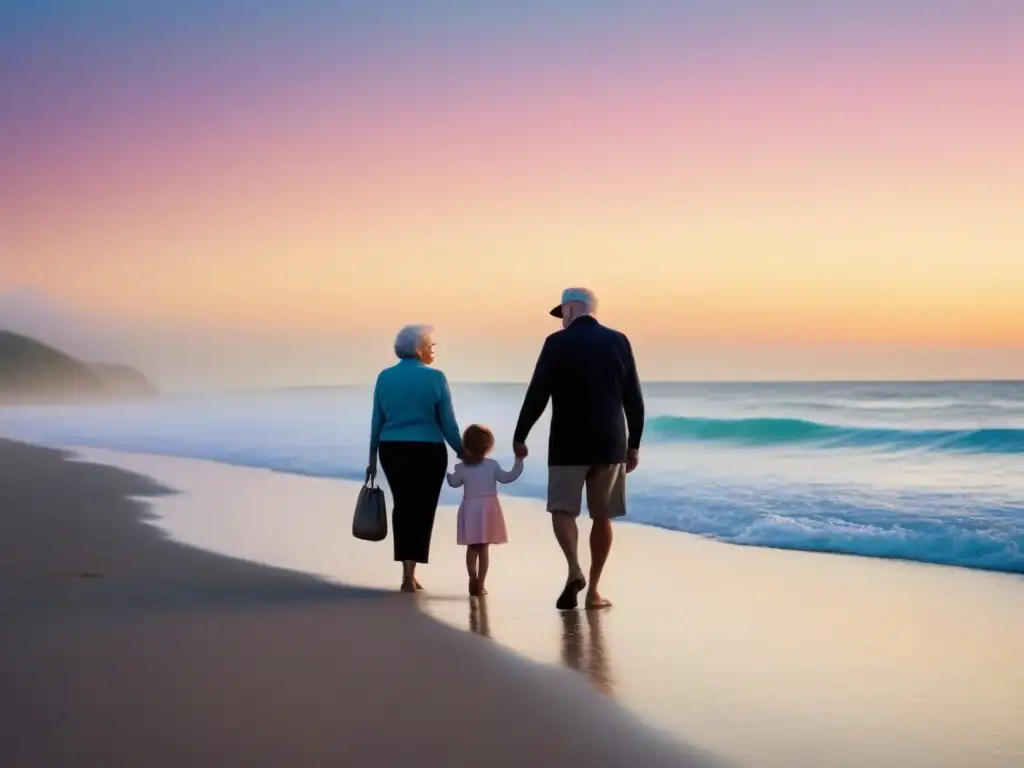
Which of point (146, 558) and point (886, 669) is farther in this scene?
point (146, 558)

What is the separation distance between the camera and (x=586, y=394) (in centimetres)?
663

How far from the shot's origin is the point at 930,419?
38.4 metres

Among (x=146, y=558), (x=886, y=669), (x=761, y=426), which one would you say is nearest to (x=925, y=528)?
(x=886, y=669)

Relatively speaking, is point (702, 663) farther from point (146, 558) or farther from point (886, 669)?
point (146, 558)

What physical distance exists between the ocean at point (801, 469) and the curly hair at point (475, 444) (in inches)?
138

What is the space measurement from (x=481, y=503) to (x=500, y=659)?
2.12 m

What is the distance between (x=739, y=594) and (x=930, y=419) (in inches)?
1335

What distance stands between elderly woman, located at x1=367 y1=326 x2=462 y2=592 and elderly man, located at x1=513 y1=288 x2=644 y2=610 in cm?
68

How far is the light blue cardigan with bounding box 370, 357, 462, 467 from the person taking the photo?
23.4 feet

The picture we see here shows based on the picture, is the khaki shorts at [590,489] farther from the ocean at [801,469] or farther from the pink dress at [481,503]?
the ocean at [801,469]

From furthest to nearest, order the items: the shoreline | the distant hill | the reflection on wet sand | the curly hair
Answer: the distant hill, the shoreline, the curly hair, the reflection on wet sand

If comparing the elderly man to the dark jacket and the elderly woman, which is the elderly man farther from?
the elderly woman

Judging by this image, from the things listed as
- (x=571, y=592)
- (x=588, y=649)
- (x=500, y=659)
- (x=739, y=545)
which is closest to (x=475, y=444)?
(x=571, y=592)

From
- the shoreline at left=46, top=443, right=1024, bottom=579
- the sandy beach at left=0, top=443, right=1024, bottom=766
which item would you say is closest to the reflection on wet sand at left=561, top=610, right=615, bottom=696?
the sandy beach at left=0, top=443, right=1024, bottom=766
